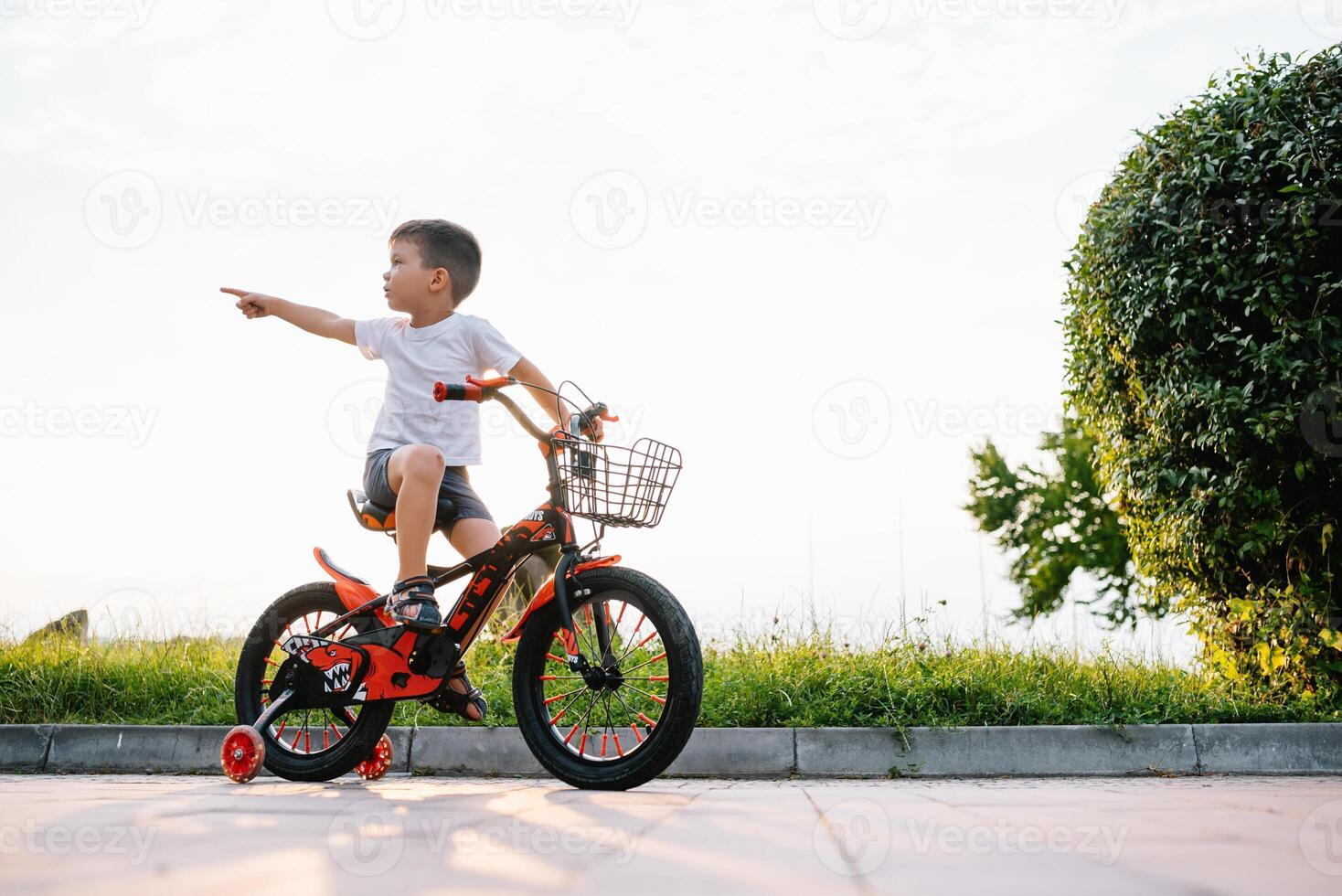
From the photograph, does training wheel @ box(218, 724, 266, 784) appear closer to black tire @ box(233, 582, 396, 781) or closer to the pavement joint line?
black tire @ box(233, 582, 396, 781)

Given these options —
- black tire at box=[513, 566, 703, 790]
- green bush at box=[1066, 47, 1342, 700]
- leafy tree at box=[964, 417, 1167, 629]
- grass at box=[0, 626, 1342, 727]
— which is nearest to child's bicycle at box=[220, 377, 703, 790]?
black tire at box=[513, 566, 703, 790]

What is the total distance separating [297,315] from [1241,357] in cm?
504

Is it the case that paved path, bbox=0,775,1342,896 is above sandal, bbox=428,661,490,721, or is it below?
below

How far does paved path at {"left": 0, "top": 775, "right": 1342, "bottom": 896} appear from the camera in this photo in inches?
81.0

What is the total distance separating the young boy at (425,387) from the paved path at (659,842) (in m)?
0.94

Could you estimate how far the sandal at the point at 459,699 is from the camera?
4184 millimetres

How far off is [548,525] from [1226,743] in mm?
3654

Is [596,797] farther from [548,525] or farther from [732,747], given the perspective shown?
[732,747]

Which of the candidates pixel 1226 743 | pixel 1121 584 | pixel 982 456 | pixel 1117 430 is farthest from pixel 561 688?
pixel 982 456

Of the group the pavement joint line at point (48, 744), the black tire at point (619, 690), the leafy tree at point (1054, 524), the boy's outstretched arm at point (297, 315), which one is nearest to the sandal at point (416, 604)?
the black tire at point (619, 690)

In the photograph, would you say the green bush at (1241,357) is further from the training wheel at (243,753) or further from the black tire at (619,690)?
the training wheel at (243,753)

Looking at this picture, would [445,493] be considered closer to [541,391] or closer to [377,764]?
[541,391]

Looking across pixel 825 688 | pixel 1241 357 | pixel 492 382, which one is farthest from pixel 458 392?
pixel 1241 357

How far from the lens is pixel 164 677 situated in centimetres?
633
